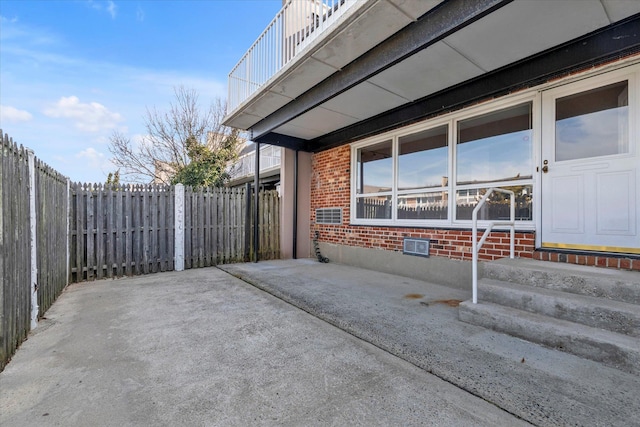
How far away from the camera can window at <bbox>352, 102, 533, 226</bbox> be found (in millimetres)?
3922

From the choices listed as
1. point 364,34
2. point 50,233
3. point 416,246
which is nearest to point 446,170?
point 416,246

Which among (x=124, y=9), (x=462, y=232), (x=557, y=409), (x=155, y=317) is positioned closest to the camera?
(x=557, y=409)

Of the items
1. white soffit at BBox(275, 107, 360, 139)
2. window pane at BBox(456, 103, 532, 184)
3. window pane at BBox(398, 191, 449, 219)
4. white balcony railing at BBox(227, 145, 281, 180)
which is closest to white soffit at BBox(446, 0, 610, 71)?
window pane at BBox(456, 103, 532, 184)

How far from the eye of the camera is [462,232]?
14.5ft

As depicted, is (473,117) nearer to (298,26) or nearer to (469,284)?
(469,284)

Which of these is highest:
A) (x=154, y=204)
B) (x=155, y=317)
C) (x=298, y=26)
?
(x=298, y=26)

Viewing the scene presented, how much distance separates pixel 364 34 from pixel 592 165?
119 inches

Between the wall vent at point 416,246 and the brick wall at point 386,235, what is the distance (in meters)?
0.08

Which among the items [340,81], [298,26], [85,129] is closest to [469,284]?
[340,81]

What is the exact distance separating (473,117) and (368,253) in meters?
3.14

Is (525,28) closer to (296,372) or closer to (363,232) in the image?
(296,372)

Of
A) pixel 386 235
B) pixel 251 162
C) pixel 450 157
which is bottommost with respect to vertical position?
pixel 386 235

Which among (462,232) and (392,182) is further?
(392,182)

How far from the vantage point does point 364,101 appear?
15.9ft
